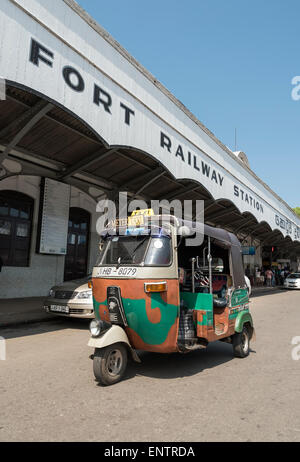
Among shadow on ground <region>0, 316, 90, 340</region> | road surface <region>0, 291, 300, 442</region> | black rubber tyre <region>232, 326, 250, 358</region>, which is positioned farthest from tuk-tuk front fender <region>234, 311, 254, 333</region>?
shadow on ground <region>0, 316, 90, 340</region>

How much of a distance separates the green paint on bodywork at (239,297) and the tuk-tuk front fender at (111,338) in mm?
2212

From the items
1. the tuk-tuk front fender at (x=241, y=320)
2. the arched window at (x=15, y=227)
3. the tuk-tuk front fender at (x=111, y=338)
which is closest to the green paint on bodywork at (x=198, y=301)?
the tuk-tuk front fender at (x=241, y=320)

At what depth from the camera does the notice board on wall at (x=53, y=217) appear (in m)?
13.3

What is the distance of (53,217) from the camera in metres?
13.7

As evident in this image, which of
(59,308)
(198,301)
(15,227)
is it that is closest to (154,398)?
(198,301)

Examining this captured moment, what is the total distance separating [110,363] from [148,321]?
768 mm

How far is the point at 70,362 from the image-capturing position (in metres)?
5.19

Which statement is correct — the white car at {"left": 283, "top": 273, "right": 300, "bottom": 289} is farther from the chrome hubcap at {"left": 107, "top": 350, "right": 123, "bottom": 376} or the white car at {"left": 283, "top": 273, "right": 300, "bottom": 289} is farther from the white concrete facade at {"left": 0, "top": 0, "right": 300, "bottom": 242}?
the chrome hubcap at {"left": 107, "top": 350, "right": 123, "bottom": 376}

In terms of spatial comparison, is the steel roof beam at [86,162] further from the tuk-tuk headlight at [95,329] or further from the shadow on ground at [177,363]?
the tuk-tuk headlight at [95,329]

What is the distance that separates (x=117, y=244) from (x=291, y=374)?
3378 millimetres

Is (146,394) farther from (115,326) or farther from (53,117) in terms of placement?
(53,117)

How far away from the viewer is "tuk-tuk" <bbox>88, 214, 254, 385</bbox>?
437 centimetres

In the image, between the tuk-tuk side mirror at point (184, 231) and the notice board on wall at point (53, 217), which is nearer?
the tuk-tuk side mirror at point (184, 231)

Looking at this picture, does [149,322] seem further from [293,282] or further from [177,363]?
[293,282]
